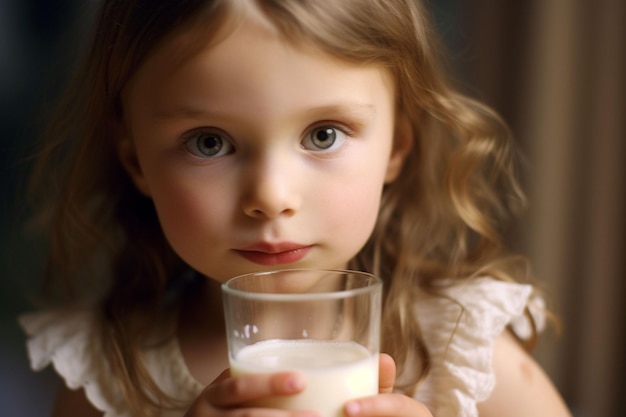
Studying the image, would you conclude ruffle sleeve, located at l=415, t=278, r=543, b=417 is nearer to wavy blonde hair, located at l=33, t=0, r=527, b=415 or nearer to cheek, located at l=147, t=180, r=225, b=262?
wavy blonde hair, located at l=33, t=0, r=527, b=415

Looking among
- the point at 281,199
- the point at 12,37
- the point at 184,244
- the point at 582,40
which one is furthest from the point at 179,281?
the point at 12,37

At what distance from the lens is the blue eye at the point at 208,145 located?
979 millimetres

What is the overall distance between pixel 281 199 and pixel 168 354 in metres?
0.40

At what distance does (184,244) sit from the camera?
1021mm

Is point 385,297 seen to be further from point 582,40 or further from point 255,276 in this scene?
point 582,40

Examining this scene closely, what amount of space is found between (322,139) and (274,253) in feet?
0.47

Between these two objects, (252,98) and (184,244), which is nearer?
(252,98)

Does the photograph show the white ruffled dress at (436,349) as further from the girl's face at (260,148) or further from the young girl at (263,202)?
the girl's face at (260,148)

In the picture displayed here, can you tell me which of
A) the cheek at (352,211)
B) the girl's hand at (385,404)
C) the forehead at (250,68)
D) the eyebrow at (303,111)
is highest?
the forehead at (250,68)

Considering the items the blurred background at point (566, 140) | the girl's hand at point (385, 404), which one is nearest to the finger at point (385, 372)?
the girl's hand at point (385, 404)

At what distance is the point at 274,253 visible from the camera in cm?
99

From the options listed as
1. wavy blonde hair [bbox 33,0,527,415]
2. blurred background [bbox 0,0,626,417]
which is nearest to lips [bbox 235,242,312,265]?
wavy blonde hair [bbox 33,0,527,415]

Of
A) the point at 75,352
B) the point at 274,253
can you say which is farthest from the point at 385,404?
the point at 75,352

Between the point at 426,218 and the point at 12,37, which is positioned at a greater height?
the point at 12,37
